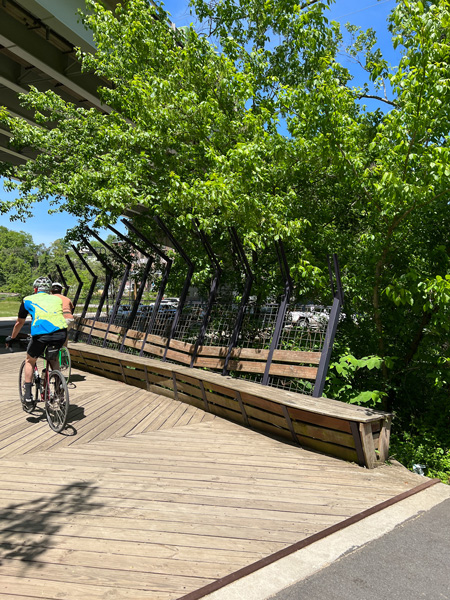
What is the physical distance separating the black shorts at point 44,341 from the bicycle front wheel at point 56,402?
38 cm

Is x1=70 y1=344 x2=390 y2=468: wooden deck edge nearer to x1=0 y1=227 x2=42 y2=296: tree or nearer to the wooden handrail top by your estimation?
the wooden handrail top

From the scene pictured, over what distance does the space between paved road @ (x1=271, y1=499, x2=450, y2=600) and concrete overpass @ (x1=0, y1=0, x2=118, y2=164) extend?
15.1m

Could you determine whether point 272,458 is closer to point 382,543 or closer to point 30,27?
point 382,543

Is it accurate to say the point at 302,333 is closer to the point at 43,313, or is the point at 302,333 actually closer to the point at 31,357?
the point at 43,313

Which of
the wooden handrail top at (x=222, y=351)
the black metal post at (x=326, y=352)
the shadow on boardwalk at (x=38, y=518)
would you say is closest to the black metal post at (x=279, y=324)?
the wooden handrail top at (x=222, y=351)

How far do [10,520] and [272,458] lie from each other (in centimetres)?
265

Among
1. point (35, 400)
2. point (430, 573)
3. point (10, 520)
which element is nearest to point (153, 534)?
point (10, 520)

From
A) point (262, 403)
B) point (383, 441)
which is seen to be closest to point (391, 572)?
point (383, 441)

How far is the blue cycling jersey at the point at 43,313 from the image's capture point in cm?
569

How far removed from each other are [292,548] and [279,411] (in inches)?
91.1

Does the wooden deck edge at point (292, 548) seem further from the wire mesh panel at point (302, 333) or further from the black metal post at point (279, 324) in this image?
the black metal post at point (279, 324)

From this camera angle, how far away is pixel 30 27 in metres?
14.2

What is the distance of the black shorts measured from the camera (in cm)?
571

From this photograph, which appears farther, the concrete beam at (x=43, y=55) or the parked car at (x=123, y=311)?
the concrete beam at (x=43, y=55)
